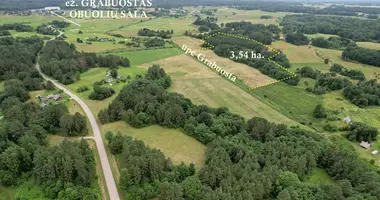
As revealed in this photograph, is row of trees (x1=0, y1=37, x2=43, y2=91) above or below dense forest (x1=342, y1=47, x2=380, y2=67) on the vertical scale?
below

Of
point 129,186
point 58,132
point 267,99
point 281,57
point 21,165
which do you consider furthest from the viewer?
point 281,57

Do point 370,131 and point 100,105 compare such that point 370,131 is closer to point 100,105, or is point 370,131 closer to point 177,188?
point 177,188

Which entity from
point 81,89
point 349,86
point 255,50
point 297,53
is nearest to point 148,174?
point 81,89

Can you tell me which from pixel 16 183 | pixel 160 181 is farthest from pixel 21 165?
pixel 160 181

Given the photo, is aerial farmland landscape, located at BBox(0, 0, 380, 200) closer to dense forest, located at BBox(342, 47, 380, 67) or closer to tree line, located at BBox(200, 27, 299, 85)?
dense forest, located at BBox(342, 47, 380, 67)

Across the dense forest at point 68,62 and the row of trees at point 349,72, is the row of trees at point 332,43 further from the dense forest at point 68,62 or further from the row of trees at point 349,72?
the dense forest at point 68,62

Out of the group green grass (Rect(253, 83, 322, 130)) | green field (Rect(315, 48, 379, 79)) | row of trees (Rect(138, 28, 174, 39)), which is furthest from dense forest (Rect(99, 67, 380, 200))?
row of trees (Rect(138, 28, 174, 39))

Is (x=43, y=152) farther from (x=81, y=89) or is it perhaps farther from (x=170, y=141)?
(x=81, y=89)
